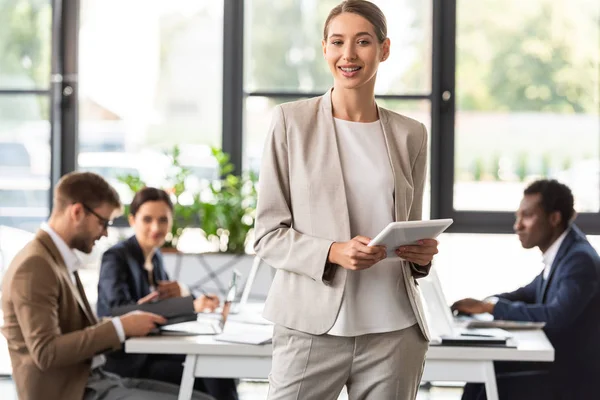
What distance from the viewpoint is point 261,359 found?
10.1ft

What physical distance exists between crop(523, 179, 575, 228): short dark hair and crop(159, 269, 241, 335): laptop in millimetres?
1208

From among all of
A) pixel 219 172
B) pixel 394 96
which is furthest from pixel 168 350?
pixel 394 96

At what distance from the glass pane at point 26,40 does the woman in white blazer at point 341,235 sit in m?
4.06

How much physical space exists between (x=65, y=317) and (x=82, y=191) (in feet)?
1.41

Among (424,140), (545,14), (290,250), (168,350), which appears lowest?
(168,350)

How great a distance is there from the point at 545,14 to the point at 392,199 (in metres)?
3.92

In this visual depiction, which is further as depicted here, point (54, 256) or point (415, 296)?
point (54, 256)

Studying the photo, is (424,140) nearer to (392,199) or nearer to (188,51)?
(392,199)

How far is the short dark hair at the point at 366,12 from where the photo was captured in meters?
2.01

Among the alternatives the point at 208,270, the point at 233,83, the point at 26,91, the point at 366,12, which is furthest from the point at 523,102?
the point at 366,12

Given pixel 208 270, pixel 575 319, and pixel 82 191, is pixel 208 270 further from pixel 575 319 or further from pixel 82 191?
pixel 575 319

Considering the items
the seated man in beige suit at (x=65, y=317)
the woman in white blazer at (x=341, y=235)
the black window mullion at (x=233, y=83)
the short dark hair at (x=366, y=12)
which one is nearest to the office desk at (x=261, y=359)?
the seated man in beige suit at (x=65, y=317)

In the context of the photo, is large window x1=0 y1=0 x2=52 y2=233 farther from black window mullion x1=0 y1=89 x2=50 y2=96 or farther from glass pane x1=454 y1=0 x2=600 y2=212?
glass pane x1=454 y1=0 x2=600 y2=212

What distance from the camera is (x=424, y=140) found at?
2143 millimetres
